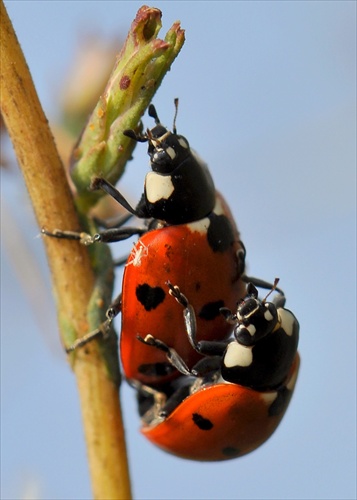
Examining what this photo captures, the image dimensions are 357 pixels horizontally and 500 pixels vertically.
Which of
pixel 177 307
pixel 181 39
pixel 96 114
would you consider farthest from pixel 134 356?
pixel 181 39

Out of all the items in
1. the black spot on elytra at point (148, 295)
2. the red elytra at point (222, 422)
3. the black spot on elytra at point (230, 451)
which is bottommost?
the black spot on elytra at point (230, 451)

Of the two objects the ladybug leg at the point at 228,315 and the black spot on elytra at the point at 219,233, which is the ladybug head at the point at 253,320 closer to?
the ladybug leg at the point at 228,315

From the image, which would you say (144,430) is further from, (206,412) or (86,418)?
(86,418)

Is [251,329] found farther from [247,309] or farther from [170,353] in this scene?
[170,353]

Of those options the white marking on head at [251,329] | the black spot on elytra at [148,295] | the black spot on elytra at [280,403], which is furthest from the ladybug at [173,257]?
the black spot on elytra at [280,403]

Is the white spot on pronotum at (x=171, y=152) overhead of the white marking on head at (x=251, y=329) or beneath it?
overhead

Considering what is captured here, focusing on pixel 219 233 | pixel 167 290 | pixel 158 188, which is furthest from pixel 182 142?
pixel 167 290
